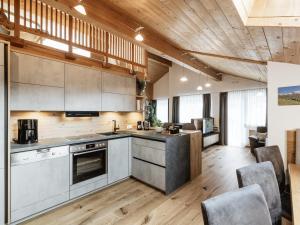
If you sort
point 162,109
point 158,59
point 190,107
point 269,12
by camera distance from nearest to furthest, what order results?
point 269,12 < point 158,59 < point 190,107 < point 162,109

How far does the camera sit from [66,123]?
3.22m

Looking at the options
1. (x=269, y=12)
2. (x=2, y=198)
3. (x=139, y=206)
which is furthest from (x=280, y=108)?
(x=2, y=198)

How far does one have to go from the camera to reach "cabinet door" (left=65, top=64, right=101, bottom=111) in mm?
2963

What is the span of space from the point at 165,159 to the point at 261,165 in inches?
61.9

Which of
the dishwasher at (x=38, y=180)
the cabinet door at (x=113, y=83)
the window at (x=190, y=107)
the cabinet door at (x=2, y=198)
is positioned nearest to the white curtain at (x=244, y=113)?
the window at (x=190, y=107)

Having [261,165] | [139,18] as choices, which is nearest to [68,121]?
[139,18]

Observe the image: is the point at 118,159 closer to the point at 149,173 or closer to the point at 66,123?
the point at 149,173

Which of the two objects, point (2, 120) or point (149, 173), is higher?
point (2, 120)

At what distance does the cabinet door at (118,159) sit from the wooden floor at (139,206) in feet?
0.62

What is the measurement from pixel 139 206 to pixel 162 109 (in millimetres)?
7459

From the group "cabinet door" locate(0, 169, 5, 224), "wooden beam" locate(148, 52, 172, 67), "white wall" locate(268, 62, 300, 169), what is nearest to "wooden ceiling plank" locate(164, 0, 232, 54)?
"white wall" locate(268, 62, 300, 169)

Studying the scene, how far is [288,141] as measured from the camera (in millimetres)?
2666

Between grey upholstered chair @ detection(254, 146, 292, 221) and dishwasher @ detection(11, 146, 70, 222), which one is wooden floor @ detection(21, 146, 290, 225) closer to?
dishwasher @ detection(11, 146, 70, 222)

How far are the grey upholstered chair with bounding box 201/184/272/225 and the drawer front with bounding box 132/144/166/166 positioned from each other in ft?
6.27
